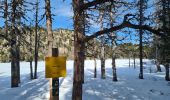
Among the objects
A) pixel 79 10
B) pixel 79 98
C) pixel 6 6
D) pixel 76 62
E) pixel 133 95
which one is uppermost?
pixel 6 6

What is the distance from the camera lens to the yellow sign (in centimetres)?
714

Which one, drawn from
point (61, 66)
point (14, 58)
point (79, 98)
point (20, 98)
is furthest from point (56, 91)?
point (14, 58)

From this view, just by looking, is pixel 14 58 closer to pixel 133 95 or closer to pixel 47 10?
pixel 133 95

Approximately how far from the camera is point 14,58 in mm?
28984

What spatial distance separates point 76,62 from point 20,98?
411 inches

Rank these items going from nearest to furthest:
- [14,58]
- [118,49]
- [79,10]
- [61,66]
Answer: [61,66]
[79,10]
[14,58]
[118,49]

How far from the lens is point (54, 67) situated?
23.5 feet

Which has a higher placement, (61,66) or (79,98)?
(61,66)

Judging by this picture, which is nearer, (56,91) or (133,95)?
(56,91)

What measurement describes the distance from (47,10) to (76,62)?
17.2 ft

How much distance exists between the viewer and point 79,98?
37.4 feet

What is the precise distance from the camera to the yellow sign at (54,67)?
7141mm

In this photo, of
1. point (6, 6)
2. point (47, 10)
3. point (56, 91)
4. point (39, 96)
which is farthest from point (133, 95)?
point (56, 91)

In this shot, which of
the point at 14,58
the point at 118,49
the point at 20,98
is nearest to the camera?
the point at 20,98
